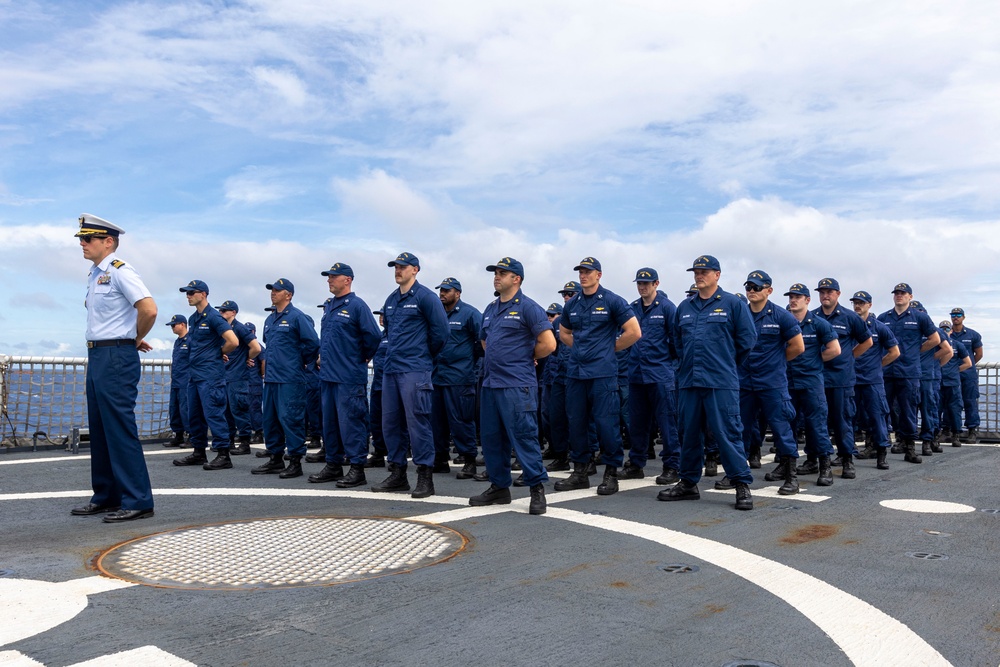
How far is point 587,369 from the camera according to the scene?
23.4ft

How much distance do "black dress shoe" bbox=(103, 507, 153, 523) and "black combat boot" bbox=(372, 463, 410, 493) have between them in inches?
79.6

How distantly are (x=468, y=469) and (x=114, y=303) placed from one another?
408cm

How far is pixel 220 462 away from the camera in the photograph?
913 cm

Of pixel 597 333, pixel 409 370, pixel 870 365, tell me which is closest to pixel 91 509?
pixel 409 370

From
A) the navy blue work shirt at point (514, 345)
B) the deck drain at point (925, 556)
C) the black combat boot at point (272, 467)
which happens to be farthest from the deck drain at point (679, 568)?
the black combat boot at point (272, 467)

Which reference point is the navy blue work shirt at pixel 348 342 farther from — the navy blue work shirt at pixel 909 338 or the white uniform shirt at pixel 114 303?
the navy blue work shirt at pixel 909 338

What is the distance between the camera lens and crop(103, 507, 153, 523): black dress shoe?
5.65m

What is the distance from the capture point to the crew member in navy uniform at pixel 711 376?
6.66m

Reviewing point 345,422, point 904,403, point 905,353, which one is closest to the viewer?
point 345,422

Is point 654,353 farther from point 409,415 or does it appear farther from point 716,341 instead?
point 409,415

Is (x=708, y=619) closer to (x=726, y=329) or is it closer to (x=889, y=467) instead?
(x=726, y=329)

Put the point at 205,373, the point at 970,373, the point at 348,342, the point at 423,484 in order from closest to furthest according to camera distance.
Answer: the point at 423,484 → the point at 348,342 → the point at 205,373 → the point at 970,373

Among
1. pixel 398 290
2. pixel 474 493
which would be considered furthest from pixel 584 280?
pixel 474 493

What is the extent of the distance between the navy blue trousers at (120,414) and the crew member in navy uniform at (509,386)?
255cm
